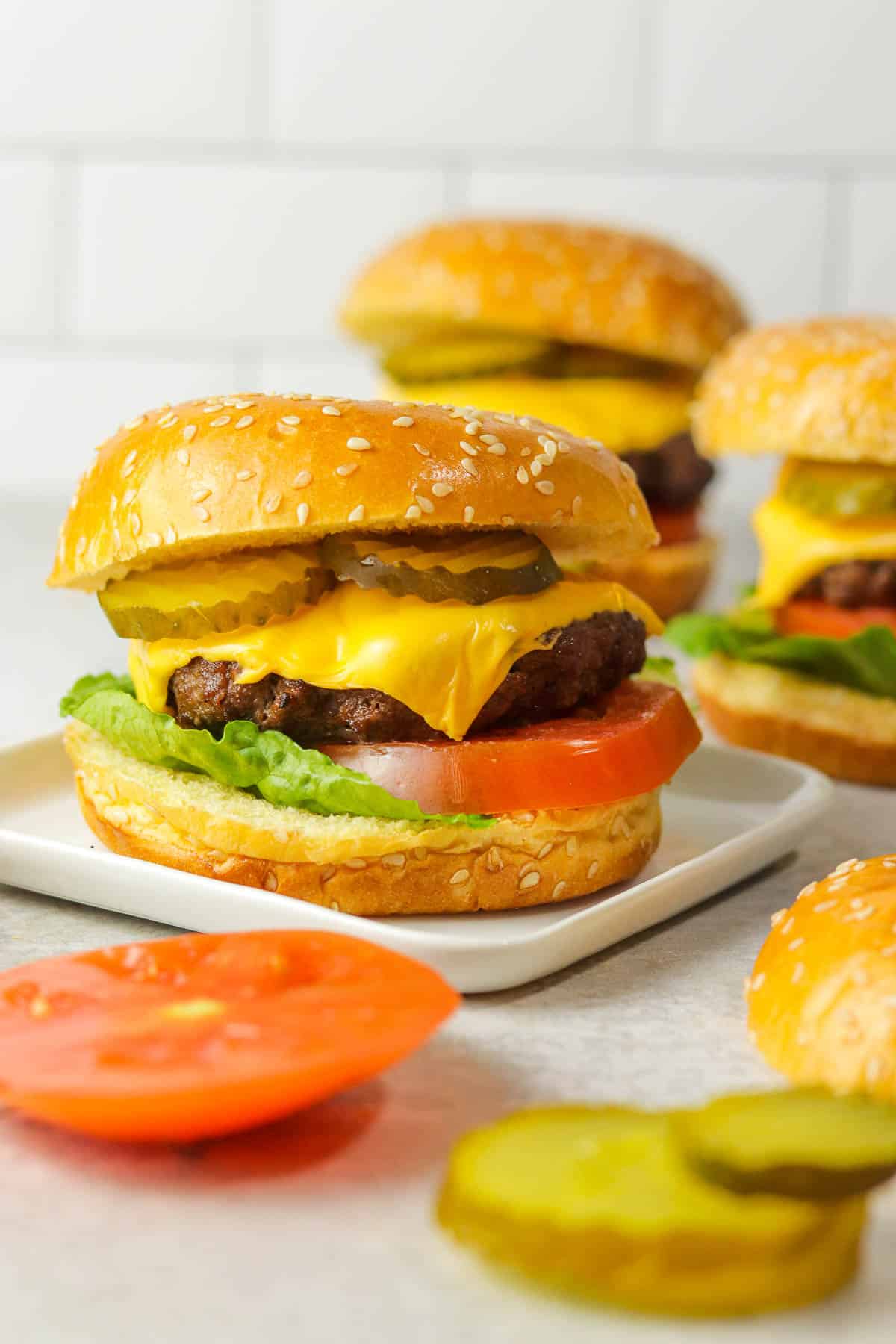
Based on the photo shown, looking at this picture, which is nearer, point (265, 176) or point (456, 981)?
point (456, 981)

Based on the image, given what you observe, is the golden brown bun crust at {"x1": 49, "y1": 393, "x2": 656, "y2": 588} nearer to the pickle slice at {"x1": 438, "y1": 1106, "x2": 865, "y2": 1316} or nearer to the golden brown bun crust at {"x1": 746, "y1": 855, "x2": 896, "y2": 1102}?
the golden brown bun crust at {"x1": 746, "y1": 855, "x2": 896, "y2": 1102}

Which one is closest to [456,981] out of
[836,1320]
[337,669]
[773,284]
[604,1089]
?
[604,1089]

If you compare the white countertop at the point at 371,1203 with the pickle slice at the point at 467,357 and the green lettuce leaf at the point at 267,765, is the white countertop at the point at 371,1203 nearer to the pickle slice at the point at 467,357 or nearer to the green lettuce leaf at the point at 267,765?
the green lettuce leaf at the point at 267,765

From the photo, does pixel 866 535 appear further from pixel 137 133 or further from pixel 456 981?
pixel 137 133

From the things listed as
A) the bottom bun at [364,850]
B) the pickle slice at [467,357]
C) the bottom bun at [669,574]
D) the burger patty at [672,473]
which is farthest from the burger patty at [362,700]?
the pickle slice at [467,357]

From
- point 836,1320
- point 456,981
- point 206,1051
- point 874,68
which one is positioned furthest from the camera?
point 874,68

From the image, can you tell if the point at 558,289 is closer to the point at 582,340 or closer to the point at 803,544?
the point at 582,340

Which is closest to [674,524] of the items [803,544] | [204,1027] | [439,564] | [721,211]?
[803,544]
